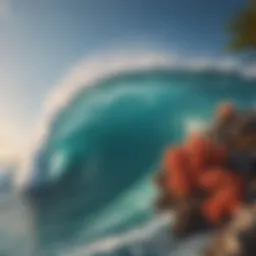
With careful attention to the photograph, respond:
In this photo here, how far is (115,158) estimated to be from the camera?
1.12m

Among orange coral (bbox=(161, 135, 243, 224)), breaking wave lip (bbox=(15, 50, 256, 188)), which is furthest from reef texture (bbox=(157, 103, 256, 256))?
breaking wave lip (bbox=(15, 50, 256, 188))

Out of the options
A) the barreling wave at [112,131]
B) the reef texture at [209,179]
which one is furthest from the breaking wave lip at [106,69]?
the reef texture at [209,179]

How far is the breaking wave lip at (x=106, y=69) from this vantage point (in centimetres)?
113

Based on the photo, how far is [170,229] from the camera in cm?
108

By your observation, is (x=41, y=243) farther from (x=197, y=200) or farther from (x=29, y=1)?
(x=29, y=1)

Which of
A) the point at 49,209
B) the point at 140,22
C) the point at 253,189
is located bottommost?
the point at 253,189

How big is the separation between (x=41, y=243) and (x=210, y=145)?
1.10ft

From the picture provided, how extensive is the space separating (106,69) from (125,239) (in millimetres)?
313

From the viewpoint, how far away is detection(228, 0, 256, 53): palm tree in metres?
1.17

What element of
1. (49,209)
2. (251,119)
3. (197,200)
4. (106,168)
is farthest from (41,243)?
(251,119)

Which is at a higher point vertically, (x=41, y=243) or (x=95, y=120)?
(x=95, y=120)

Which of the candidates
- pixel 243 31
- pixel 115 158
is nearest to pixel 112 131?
pixel 115 158

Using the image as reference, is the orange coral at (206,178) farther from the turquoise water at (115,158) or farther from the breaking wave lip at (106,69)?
the breaking wave lip at (106,69)

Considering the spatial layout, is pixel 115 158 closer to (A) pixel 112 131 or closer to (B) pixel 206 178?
(A) pixel 112 131
